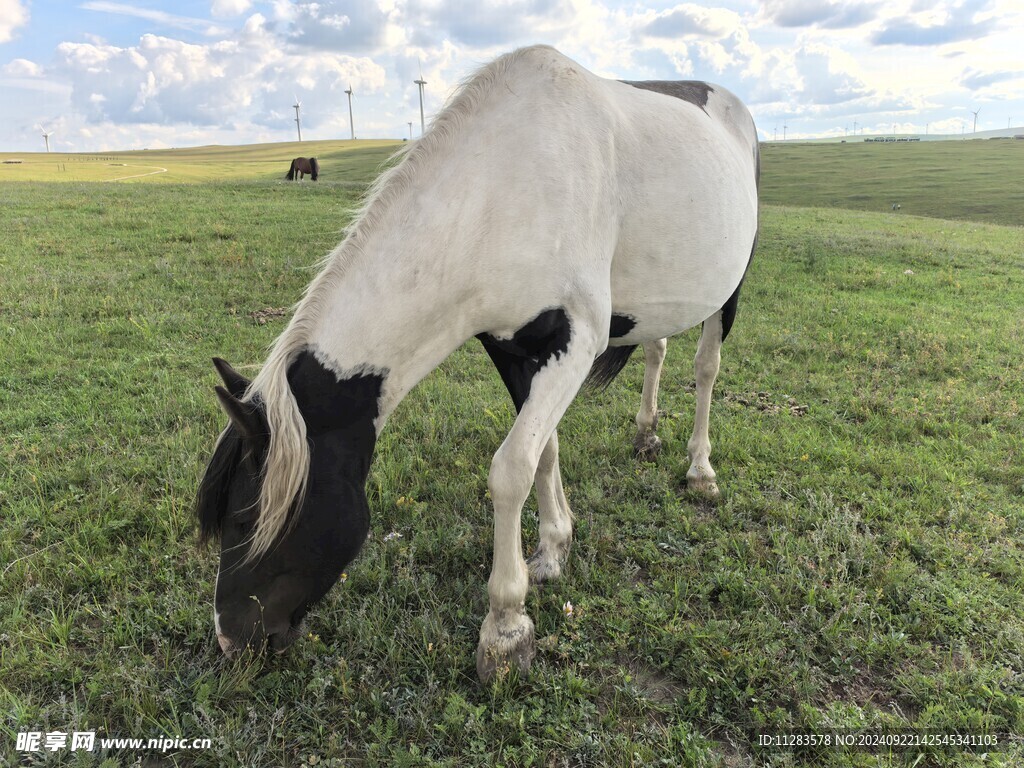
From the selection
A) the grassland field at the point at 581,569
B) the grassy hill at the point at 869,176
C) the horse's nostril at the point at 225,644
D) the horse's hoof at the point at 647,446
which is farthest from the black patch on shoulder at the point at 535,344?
the grassy hill at the point at 869,176

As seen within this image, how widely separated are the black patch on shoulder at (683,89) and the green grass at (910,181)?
24.8 meters

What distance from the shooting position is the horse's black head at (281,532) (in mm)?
2180

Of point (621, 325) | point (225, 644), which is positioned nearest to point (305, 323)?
point (225, 644)

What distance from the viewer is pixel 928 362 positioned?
6113mm

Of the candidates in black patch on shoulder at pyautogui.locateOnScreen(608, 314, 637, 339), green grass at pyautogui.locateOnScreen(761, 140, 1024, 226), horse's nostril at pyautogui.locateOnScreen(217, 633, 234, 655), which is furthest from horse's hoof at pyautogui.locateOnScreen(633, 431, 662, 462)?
green grass at pyautogui.locateOnScreen(761, 140, 1024, 226)

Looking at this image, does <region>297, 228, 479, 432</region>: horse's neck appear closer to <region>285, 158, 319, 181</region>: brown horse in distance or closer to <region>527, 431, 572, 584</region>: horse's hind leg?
<region>527, 431, 572, 584</region>: horse's hind leg

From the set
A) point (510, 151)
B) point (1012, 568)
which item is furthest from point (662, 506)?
point (510, 151)

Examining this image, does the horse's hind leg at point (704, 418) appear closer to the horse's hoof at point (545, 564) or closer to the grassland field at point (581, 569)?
the grassland field at point (581, 569)

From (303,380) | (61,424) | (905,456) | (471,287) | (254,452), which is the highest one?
(471,287)

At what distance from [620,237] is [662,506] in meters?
1.88

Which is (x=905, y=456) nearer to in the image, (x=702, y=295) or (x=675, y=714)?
(x=702, y=295)

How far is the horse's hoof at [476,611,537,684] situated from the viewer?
2.47 m

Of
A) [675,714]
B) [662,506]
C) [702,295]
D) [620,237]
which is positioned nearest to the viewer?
A: [675,714]

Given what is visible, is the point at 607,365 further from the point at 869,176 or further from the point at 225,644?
the point at 869,176
